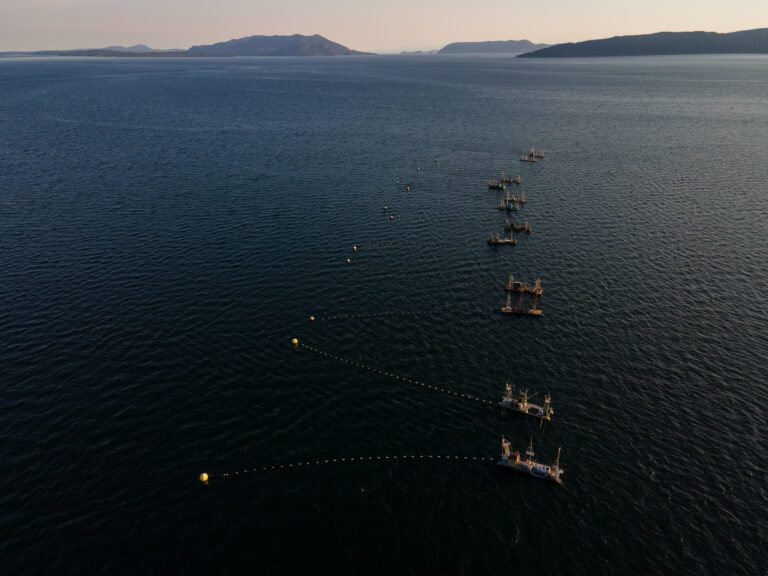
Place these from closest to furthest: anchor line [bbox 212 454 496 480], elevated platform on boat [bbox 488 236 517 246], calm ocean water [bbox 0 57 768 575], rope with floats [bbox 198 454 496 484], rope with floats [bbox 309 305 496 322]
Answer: calm ocean water [bbox 0 57 768 575]
rope with floats [bbox 198 454 496 484]
anchor line [bbox 212 454 496 480]
rope with floats [bbox 309 305 496 322]
elevated platform on boat [bbox 488 236 517 246]

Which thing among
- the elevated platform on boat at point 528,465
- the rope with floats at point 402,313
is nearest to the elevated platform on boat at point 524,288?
the rope with floats at point 402,313

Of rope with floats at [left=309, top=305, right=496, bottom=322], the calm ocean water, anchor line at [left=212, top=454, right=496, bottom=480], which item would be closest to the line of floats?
anchor line at [left=212, top=454, right=496, bottom=480]

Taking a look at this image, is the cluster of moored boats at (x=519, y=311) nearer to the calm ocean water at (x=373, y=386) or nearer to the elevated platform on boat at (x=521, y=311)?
the elevated platform on boat at (x=521, y=311)

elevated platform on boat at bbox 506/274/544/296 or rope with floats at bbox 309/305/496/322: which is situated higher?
elevated platform on boat at bbox 506/274/544/296

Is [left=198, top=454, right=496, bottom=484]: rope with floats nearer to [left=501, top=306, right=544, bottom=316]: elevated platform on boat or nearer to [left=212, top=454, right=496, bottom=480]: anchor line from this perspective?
[left=212, top=454, right=496, bottom=480]: anchor line

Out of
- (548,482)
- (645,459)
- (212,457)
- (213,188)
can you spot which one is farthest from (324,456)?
→ (213,188)

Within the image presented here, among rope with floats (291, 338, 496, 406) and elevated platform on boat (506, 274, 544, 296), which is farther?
elevated platform on boat (506, 274, 544, 296)

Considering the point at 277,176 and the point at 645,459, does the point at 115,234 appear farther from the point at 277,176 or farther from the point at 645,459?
the point at 645,459
